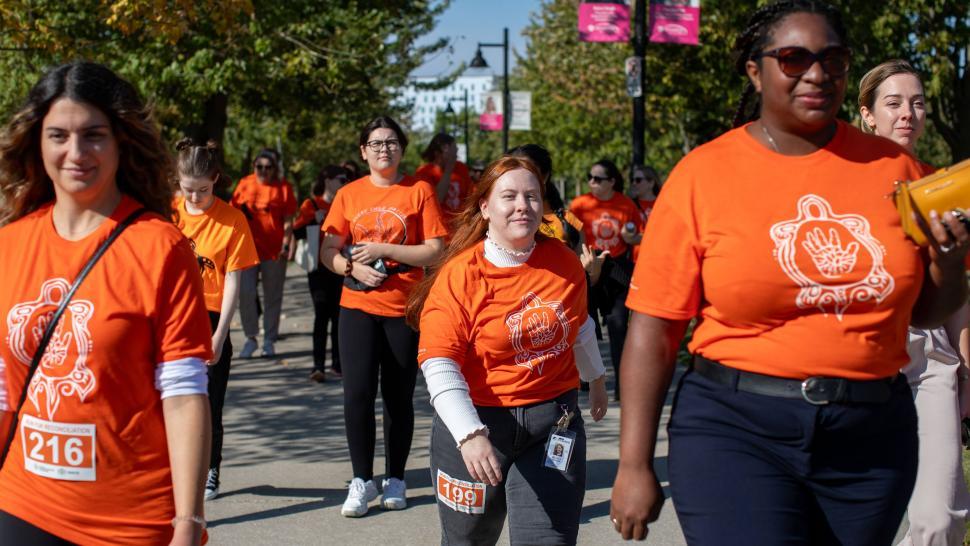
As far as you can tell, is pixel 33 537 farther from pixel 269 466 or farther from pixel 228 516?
pixel 269 466

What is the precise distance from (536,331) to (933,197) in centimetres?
185

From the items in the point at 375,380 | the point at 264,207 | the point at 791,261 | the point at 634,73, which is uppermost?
the point at 634,73

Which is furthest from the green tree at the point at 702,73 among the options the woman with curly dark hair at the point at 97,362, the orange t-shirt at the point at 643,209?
the woman with curly dark hair at the point at 97,362

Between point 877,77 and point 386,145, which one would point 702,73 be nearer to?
point 386,145

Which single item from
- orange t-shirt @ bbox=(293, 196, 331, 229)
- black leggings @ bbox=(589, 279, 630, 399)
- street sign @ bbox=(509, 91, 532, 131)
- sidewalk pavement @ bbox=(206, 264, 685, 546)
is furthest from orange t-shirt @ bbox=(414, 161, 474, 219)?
street sign @ bbox=(509, 91, 532, 131)

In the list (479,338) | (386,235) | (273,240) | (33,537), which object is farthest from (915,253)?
(273,240)

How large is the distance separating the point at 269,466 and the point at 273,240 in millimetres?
5172

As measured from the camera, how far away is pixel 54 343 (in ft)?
9.52

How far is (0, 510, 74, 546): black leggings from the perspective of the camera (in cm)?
292

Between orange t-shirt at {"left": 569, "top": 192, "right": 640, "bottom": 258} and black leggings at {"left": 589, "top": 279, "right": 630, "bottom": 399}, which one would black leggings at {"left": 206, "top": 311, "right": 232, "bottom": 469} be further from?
orange t-shirt at {"left": 569, "top": 192, "right": 640, "bottom": 258}

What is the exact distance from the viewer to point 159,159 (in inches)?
126

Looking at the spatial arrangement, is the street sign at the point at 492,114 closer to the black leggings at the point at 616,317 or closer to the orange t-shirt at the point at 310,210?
the orange t-shirt at the point at 310,210

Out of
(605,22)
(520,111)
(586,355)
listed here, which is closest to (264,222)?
(605,22)

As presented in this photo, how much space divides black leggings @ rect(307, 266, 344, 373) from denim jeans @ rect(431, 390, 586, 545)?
6884 mm
